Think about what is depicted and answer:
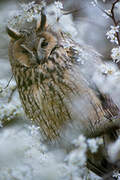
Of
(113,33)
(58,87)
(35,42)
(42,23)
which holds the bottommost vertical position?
(113,33)

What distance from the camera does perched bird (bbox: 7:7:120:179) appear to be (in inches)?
93.7

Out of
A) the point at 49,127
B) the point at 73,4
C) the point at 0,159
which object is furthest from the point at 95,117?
the point at 73,4

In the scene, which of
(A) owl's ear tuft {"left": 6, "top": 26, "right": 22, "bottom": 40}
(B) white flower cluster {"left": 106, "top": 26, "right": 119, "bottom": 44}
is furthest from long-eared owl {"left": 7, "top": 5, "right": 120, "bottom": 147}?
(B) white flower cluster {"left": 106, "top": 26, "right": 119, "bottom": 44}

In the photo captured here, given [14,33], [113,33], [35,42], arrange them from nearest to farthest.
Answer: [113,33] < [35,42] < [14,33]

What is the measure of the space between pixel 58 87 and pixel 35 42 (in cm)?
34

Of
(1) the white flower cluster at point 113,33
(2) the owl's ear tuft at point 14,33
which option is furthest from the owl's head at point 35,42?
(1) the white flower cluster at point 113,33

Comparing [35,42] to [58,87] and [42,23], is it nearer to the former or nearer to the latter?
[42,23]

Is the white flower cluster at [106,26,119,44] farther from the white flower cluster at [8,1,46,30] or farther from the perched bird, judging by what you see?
the white flower cluster at [8,1,46,30]

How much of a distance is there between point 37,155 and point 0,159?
0.29 metres

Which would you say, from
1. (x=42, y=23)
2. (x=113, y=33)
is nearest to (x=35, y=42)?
(x=42, y=23)

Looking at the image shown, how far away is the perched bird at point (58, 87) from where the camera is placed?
7.80ft

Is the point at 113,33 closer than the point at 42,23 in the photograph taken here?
Yes

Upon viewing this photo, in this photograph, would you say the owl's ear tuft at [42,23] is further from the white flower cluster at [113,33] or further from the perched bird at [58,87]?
the white flower cluster at [113,33]

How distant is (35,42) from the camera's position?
2.38m
